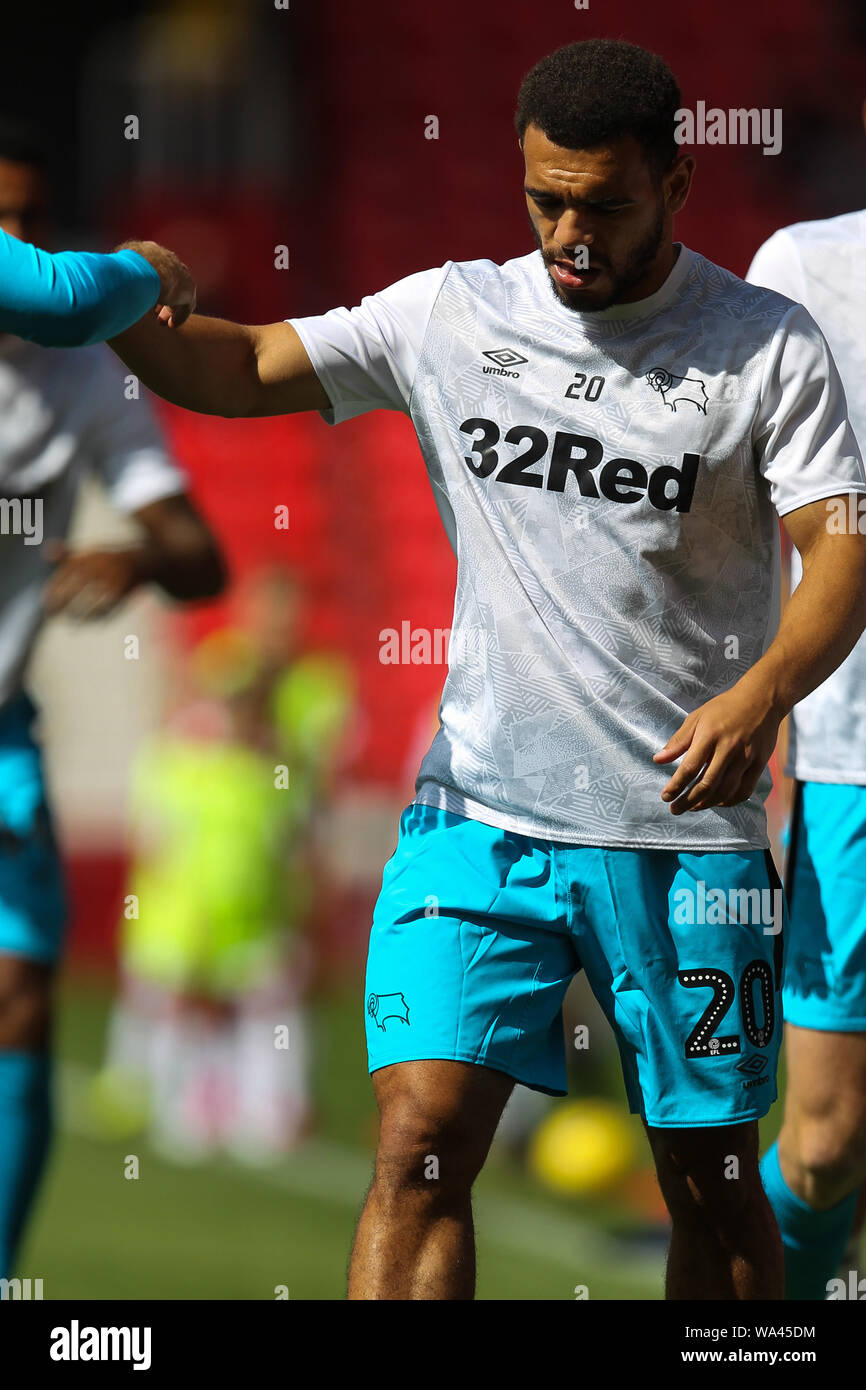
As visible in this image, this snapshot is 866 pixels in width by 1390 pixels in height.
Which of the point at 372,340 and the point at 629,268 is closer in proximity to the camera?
the point at 629,268

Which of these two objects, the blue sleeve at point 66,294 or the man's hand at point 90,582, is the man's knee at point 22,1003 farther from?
the blue sleeve at point 66,294

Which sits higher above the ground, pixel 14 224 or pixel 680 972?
pixel 14 224

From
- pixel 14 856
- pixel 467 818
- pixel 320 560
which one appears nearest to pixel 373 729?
pixel 320 560

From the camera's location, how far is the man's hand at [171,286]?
3.22 m

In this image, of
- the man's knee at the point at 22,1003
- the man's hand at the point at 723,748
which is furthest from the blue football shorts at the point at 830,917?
the man's knee at the point at 22,1003

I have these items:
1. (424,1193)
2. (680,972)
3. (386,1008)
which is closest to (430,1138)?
(424,1193)

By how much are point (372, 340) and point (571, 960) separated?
1.11 meters

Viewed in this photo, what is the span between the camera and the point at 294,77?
584 inches

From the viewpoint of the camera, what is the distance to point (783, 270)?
379 centimetres

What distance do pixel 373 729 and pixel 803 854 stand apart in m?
10.1

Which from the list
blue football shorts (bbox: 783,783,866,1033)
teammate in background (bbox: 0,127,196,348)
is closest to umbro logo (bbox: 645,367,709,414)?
teammate in background (bbox: 0,127,196,348)

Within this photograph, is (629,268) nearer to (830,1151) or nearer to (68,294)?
(68,294)

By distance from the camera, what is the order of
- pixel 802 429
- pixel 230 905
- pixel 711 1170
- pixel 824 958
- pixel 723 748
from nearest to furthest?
pixel 723 748 < pixel 802 429 < pixel 711 1170 < pixel 824 958 < pixel 230 905
